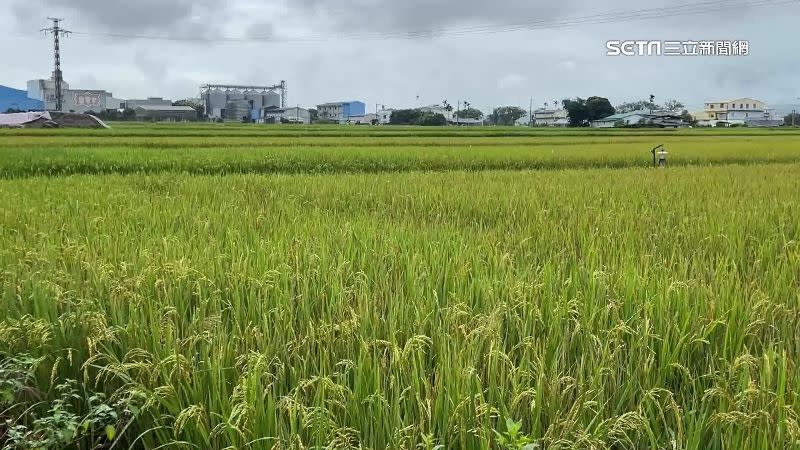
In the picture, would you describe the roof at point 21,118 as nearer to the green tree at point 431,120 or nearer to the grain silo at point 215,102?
the green tree at point 431,120

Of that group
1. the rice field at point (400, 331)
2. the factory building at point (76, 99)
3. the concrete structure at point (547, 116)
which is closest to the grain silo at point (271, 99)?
the factory building at point (76, 99)

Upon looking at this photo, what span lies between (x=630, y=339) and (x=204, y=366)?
4.79 feet

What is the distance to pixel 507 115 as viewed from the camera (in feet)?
280

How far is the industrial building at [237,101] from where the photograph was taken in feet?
254

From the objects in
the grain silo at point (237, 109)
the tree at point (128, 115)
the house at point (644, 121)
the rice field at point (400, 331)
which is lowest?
the rice field at point (400, 331)

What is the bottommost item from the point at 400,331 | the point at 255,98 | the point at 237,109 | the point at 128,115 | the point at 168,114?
the point at 400,331

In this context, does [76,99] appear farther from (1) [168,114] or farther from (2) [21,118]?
(2) [21,118]

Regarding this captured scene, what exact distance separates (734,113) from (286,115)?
6415 centimetres

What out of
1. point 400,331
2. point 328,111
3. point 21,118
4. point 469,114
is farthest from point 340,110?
point 400,331

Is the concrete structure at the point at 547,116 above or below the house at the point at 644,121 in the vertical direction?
above

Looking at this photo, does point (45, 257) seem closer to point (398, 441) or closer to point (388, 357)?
point (388, 357)

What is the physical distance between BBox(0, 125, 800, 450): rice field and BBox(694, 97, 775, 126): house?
74.2 meters

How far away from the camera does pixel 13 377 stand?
1.90 meters

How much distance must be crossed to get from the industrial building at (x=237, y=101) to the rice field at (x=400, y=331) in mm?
74523
